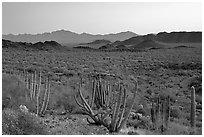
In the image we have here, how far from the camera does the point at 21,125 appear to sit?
691cm

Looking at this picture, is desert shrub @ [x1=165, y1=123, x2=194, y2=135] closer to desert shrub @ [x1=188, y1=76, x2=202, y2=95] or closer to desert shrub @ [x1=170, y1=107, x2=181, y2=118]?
desert shrub @ [x1=170, y1=107, x2=181, y2=118]

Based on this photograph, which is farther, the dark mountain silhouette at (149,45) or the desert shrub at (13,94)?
the dark mountain silhouette at (149,45)

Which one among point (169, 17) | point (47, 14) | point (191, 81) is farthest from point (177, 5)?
point (47, 14)

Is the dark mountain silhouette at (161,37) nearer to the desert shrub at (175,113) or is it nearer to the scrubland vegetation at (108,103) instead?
the scrubland vegetation at (108,103)

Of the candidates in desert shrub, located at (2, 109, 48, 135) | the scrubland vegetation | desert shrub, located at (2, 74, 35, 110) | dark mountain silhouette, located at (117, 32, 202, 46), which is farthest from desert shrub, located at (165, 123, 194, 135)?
dark mountain silhouette, located at (117, 32, 202, 46)

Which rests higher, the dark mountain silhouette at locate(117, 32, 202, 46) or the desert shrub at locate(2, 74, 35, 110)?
the dark mountain silhouette at locate(117, 32, 202, 46)

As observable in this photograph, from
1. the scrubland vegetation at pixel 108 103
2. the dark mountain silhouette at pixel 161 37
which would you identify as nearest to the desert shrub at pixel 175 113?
the scrubland vegetation at pixel 108 103

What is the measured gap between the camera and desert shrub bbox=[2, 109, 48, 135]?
6750 millimetres

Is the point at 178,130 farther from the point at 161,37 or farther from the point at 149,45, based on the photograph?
the point at 161,37

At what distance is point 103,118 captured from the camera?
814 cm

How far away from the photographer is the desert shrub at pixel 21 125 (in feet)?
22.1

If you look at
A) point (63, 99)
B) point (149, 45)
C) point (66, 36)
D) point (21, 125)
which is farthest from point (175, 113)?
point (149, 45)

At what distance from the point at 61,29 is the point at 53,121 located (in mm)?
6683

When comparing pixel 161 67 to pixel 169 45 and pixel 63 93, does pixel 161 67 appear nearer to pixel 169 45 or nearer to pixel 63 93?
pixel 63 93
